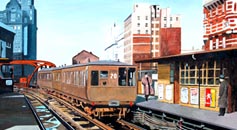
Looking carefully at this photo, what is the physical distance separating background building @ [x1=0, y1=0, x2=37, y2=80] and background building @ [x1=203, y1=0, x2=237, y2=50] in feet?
329

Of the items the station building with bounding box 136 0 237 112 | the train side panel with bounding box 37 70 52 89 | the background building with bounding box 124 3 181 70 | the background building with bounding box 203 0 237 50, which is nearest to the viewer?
the station building with bounding box 136 0 237 112

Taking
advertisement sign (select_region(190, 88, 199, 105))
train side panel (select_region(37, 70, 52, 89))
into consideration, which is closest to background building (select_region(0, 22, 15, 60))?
train side panel (select_region(37, 70, 52, 89))

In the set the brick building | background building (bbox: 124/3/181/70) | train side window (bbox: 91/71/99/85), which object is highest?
background building (bbox: 124/3/181/70)

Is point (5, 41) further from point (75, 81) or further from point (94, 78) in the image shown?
point (94, 78)

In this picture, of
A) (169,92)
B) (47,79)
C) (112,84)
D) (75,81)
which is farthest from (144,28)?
(112,84)

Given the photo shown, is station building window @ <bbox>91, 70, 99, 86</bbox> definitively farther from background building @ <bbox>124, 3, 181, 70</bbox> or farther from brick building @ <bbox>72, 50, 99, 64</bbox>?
background building @ <bbox>124, 3, 181, 70</bbox>

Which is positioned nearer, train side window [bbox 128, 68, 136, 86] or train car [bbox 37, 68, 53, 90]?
train side window [bbox 128, 68, 136, 86]

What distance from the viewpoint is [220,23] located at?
44375mm

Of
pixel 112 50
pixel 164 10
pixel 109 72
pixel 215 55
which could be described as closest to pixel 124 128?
pixel 109 72

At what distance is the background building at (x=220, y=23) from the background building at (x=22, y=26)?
100261mm

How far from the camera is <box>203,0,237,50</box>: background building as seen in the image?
41.2 meters

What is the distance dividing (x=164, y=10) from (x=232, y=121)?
9571cm

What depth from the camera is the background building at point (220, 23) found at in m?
41.2

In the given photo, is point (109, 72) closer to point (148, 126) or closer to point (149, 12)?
point (148, 126)
